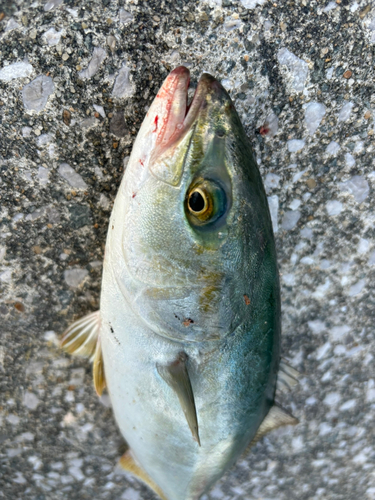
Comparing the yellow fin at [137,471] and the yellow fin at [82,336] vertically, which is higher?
the yellow fin at [82,336]

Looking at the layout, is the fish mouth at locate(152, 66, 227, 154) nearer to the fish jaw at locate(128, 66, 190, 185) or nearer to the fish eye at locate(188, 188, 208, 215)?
the fish jaw at locate(128, 66, 190, 185)

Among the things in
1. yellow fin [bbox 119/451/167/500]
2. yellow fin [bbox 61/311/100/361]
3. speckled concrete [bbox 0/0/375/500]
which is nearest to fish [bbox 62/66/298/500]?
yellow fin [bbox 61/311/100/361]

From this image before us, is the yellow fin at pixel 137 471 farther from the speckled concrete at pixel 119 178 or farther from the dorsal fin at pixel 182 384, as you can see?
the dorsal fin at pixel 182 384

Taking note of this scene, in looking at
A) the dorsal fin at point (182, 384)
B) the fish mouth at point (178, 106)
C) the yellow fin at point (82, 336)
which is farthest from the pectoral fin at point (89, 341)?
the fish mouth at point (178, 106)

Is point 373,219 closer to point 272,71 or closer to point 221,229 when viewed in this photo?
point 272,71

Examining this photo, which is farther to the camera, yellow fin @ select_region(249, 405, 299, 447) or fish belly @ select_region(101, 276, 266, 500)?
yellow fin @ select_region(249, 405, 299, 447)

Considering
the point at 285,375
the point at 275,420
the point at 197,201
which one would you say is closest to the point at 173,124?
the point at 197,201

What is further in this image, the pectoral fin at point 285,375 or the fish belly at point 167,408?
the pectoral fin at point 285,375
